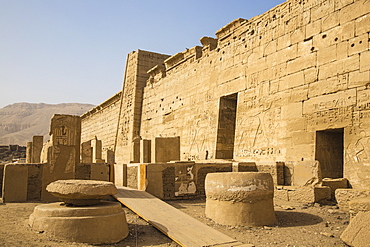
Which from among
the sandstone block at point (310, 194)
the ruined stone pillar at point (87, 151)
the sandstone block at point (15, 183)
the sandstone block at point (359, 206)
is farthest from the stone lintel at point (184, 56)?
the sandstone block at point (359, 206)

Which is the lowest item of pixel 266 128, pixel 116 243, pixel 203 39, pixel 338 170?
pixel 116 243

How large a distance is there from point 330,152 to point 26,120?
9903 centimetres

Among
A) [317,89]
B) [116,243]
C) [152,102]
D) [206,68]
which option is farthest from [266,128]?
[152,102]

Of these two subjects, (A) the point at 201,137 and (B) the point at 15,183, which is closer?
(B) the point at 15,183

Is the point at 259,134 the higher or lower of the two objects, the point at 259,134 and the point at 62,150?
the higher

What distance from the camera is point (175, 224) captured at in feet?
18.3

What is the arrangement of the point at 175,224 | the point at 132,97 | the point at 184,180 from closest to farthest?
the point at 175,224, the point at 184,180, the point at 132,97

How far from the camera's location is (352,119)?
7.66 m

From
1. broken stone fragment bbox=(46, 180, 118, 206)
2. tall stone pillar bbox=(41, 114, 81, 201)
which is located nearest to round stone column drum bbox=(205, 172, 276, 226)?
broken stone fragment bbox=(46, 180, 118, 206)

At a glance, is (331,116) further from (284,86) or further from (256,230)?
(256,230)

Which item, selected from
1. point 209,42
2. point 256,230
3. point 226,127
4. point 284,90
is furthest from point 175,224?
point 209,42

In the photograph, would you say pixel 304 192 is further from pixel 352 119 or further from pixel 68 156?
pixel 68 156

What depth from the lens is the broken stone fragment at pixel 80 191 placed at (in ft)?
16.1

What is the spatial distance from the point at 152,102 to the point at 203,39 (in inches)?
224
